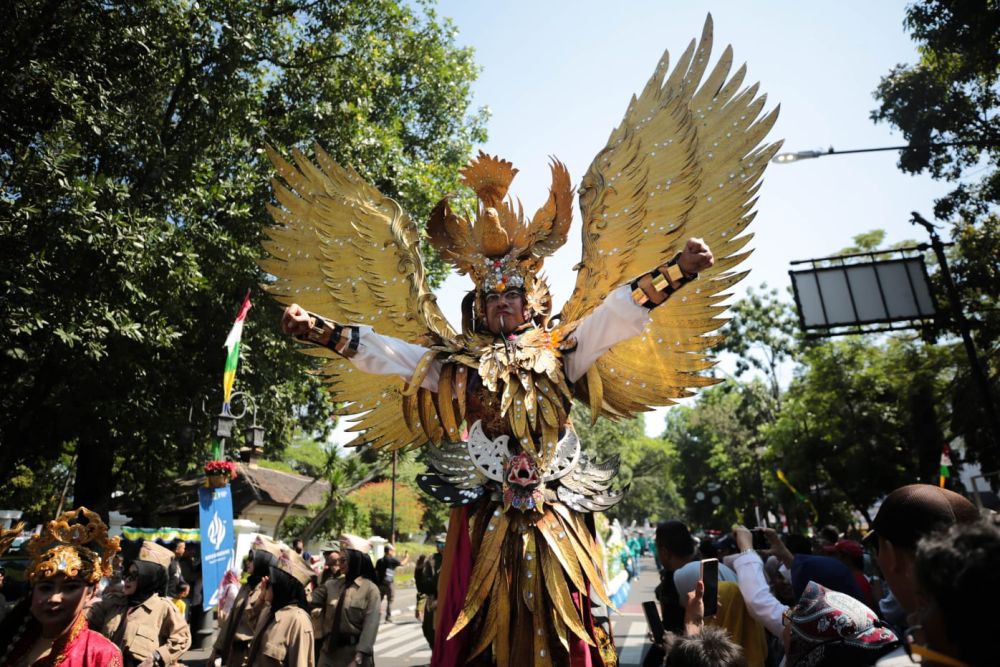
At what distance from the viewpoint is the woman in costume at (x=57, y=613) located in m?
2.86

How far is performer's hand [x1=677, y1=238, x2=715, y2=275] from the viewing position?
9.20 ft

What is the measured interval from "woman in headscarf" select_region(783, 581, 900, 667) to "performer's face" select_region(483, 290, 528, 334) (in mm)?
1987

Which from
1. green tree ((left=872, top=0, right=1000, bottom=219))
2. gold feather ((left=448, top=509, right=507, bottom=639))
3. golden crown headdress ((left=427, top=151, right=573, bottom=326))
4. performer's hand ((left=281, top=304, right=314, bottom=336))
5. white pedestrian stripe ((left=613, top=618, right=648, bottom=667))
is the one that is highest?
green tree ((left=872, top=0, right=1000, bottom=219))

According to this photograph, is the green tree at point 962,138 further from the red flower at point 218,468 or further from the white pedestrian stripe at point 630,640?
the red flower at point 218,468

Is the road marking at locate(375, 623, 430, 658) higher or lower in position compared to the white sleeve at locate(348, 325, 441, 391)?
lower

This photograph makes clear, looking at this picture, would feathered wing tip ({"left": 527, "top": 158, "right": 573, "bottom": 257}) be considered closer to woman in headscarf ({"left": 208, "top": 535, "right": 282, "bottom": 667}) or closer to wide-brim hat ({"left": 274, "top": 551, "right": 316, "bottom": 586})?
wide-brim hat ({"left": 274, "top": 551, "right": 316, "bottom": 586})

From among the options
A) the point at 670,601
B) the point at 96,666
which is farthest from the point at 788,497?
the point at 96,666

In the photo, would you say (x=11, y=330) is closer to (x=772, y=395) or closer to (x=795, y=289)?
(x=795, y=289)

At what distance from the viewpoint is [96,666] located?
2.89 m

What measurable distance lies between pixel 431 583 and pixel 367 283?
485 centimetres

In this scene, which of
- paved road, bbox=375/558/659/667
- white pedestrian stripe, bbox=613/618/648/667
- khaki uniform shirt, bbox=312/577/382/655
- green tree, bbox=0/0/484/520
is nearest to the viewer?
khaki uniform shirt, bbox=312/577/382/655

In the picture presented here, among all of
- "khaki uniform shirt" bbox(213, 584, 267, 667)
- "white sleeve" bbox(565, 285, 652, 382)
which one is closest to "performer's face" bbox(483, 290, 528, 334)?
"white sleeve" bbox(565, 285, 652, 382)

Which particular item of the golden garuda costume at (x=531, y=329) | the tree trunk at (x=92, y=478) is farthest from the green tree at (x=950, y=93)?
the tree trunk at (x=92, y=478)

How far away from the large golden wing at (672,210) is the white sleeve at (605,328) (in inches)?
3.9
